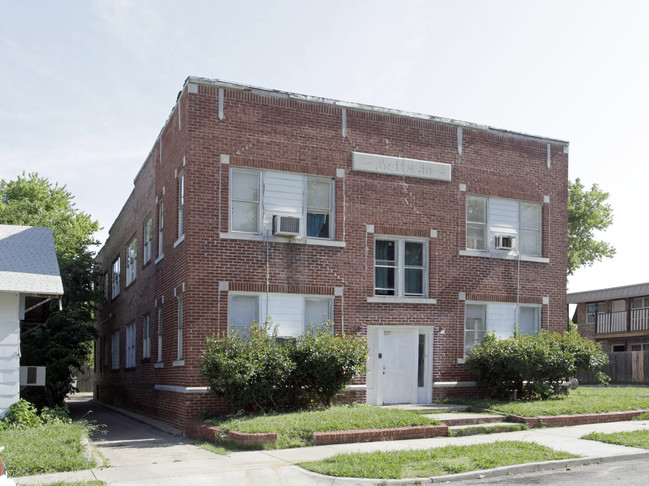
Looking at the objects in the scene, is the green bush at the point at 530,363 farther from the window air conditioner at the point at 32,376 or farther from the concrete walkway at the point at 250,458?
the window air conditioner at the point at 32,376

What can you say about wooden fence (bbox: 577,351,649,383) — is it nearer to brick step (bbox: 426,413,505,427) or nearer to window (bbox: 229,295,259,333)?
brick step (bbox: 426,413,505,427)

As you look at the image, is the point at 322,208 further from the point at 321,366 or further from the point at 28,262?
the point at 28,262

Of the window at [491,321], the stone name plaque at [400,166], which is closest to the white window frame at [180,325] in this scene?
the stone name plaque at [400,166]

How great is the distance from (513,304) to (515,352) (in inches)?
101

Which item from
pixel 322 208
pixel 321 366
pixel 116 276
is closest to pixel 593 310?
pixel 116 276

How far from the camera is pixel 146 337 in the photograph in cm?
2177

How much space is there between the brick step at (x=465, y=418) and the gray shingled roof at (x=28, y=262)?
A: 8555 mm

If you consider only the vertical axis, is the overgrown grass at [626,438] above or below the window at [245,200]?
below

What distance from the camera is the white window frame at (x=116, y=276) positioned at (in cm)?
2930

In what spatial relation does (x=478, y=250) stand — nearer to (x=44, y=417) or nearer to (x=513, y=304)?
(x=513, y=304)

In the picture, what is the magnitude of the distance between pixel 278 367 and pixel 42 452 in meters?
5.58

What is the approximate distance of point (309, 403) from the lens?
1591 cm

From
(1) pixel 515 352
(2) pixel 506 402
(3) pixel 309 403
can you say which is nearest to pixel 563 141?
(1) pixel 515 352

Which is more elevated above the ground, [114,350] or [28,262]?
[28,262]
